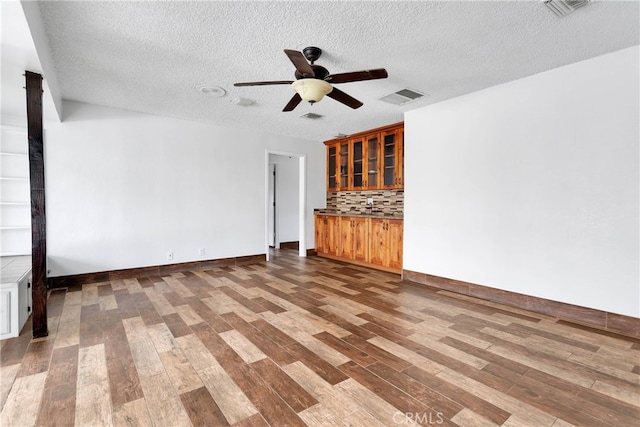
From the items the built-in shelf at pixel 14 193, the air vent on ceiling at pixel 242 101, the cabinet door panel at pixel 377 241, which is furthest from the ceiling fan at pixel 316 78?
the built-in shelf at pixel 14 193

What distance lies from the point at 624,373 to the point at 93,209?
20.0ft

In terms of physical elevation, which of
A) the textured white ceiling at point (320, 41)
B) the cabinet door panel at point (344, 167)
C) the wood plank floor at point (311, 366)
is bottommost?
the wood plank floor at point (311, 366)

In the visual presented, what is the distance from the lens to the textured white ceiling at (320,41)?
226 centimetres

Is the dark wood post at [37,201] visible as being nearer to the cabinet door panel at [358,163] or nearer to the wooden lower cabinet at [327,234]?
the wooden lower cabinet at [327,234]

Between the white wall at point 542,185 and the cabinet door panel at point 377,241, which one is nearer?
the white wall at point 542,185

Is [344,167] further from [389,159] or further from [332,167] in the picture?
[389,159]

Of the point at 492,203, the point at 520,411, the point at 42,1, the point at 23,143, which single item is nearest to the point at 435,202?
the point at 492,203

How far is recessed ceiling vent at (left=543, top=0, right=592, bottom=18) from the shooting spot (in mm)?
2156

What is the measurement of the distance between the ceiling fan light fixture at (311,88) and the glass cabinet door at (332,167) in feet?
13.6

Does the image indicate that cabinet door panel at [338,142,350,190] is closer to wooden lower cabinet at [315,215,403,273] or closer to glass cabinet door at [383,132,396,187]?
wooden lower cabinet at [315,215,403,273]

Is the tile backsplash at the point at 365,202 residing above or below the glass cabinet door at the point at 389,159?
below

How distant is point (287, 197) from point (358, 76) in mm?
5775

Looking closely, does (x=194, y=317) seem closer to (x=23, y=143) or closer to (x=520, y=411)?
(x=520, y=411)

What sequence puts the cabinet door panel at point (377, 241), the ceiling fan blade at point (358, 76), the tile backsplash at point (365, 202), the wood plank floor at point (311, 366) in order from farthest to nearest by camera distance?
the tile backsplash at point (365, 202) → the cabinet door panel at point (377, 241) → the ceiling fan blade at point (358, 76) → the wood plank floor at point (311, 366)
